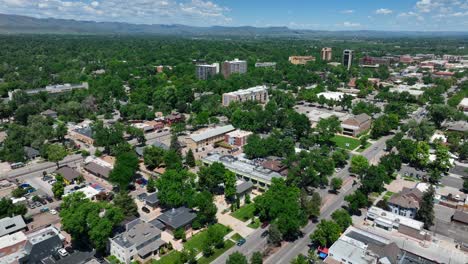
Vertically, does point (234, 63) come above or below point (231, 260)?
above

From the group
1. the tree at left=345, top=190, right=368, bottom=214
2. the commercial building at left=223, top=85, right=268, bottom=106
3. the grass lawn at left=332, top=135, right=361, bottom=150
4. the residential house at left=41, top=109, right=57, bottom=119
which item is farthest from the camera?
the commercial building at left=223, top=85, right=268, bottom=106

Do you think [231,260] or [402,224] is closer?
[231,260]

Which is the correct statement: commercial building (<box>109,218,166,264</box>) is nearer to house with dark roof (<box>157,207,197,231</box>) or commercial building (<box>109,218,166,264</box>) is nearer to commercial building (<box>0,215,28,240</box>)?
house with dark roof (<box>157,207,197,231</box>)

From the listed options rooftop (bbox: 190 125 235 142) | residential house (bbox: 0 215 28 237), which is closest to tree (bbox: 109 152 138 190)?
residential house (bbox: 0 215 28 237)

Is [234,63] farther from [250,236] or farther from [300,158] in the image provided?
[250,236]

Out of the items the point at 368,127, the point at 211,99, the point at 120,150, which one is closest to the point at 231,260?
the point at 120,150

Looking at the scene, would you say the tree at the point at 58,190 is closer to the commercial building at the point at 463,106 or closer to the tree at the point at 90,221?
the tree at the point at 90,221

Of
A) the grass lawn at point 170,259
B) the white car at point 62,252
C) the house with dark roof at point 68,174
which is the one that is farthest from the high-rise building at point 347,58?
the white car at point 62,252
